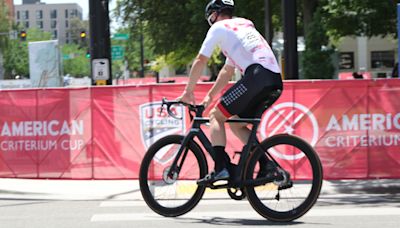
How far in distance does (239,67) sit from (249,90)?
10.5 inches

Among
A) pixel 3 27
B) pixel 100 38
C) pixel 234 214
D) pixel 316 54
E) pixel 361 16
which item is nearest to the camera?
pixel 234 214

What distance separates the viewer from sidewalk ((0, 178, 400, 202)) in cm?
916

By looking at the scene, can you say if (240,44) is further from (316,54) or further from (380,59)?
(380,59)

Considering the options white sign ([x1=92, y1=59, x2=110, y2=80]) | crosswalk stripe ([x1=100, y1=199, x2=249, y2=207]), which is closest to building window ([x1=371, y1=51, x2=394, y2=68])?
white sign ([x1=92, y1=59, x2=110, y2=80])

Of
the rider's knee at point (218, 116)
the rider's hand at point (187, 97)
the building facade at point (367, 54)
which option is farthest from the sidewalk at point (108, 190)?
the building facade at point (367, 54)

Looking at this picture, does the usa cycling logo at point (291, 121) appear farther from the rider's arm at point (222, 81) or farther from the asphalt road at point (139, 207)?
the rider's arm at point (222, 81)

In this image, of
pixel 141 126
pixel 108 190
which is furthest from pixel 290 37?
pixel 108 190

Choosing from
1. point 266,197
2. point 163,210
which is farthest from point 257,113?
point 163,210

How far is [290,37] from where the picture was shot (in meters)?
11.1

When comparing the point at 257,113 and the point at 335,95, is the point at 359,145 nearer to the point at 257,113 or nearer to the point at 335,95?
the point at 335,95

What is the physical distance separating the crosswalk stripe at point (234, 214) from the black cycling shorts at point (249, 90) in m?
1.31

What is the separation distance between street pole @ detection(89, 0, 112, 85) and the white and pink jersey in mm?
5676

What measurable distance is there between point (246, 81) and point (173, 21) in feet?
59.7

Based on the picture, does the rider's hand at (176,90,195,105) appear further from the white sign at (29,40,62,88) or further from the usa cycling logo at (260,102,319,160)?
the white sign at (29,40,62,88)
